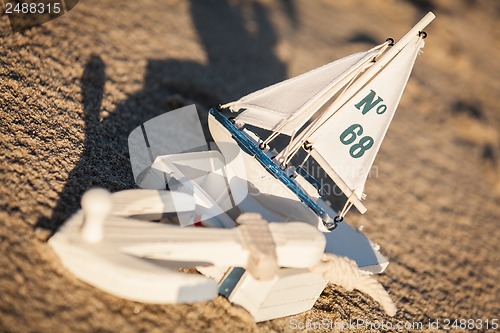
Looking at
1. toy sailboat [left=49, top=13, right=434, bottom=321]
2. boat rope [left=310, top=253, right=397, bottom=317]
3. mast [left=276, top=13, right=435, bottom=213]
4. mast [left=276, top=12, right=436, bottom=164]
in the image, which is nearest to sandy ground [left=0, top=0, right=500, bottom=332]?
toy sailboat [left=49, top=13, right=434, bottom=321]

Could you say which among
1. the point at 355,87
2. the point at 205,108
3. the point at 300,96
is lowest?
the point at 205,108

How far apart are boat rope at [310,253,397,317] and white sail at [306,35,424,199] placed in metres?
0.50

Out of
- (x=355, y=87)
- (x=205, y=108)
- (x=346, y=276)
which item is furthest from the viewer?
(x=205, y=108)

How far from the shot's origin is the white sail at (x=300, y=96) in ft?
11.7

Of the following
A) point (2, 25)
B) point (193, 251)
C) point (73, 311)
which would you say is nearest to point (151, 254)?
point (193, 251)

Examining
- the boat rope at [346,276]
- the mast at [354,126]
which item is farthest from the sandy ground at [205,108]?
the mast at [354,126]

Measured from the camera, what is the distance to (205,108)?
17.7 ft

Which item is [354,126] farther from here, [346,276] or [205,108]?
[205,108]

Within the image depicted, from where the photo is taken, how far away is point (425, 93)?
282 inches

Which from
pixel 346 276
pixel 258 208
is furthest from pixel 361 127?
pixel 346 276

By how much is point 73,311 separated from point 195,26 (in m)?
4.39

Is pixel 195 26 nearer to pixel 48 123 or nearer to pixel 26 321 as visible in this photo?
pixel 48 123

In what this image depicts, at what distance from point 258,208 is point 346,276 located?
71 cm

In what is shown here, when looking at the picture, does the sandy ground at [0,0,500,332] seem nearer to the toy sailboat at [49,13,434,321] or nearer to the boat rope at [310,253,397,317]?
the toy sailboat at [49,13,434,321]
